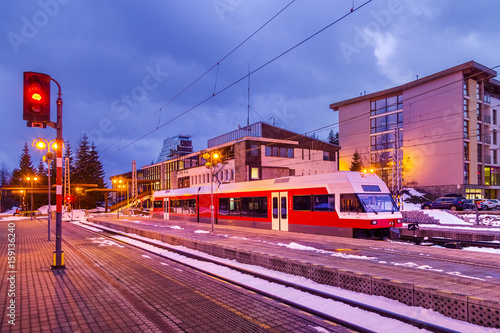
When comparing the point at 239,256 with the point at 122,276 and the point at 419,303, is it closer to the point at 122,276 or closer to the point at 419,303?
the point at 122,276

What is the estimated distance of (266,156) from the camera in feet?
156

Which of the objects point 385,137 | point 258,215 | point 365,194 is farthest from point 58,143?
point 385,137

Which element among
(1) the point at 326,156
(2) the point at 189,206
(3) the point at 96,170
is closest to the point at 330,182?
(2) the point at 189,206

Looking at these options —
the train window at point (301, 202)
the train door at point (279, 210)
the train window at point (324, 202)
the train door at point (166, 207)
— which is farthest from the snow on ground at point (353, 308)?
the train door at point (166, 207)

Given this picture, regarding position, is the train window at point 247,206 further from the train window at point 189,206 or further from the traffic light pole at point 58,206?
the traffic light pole at point 58,206

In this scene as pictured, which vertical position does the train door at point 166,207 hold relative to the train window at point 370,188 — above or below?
below

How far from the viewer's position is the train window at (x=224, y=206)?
26.9m

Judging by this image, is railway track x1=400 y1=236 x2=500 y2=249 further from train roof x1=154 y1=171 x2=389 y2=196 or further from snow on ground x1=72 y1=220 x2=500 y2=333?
snow on ground x1=72 y1=220 x2=500 y2=333

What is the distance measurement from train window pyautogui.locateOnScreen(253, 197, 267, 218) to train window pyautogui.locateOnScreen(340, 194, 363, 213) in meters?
6.49

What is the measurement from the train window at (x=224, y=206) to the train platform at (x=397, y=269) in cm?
1084

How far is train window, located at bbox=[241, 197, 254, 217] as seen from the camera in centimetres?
2384

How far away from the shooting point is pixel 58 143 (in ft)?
34.6

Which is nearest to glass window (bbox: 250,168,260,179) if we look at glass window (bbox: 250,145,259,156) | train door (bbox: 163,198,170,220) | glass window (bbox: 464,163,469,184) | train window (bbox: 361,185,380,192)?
glass window (bbox: 250,145,259,156)

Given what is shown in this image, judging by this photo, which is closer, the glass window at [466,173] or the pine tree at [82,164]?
the glass window at [466,173]
